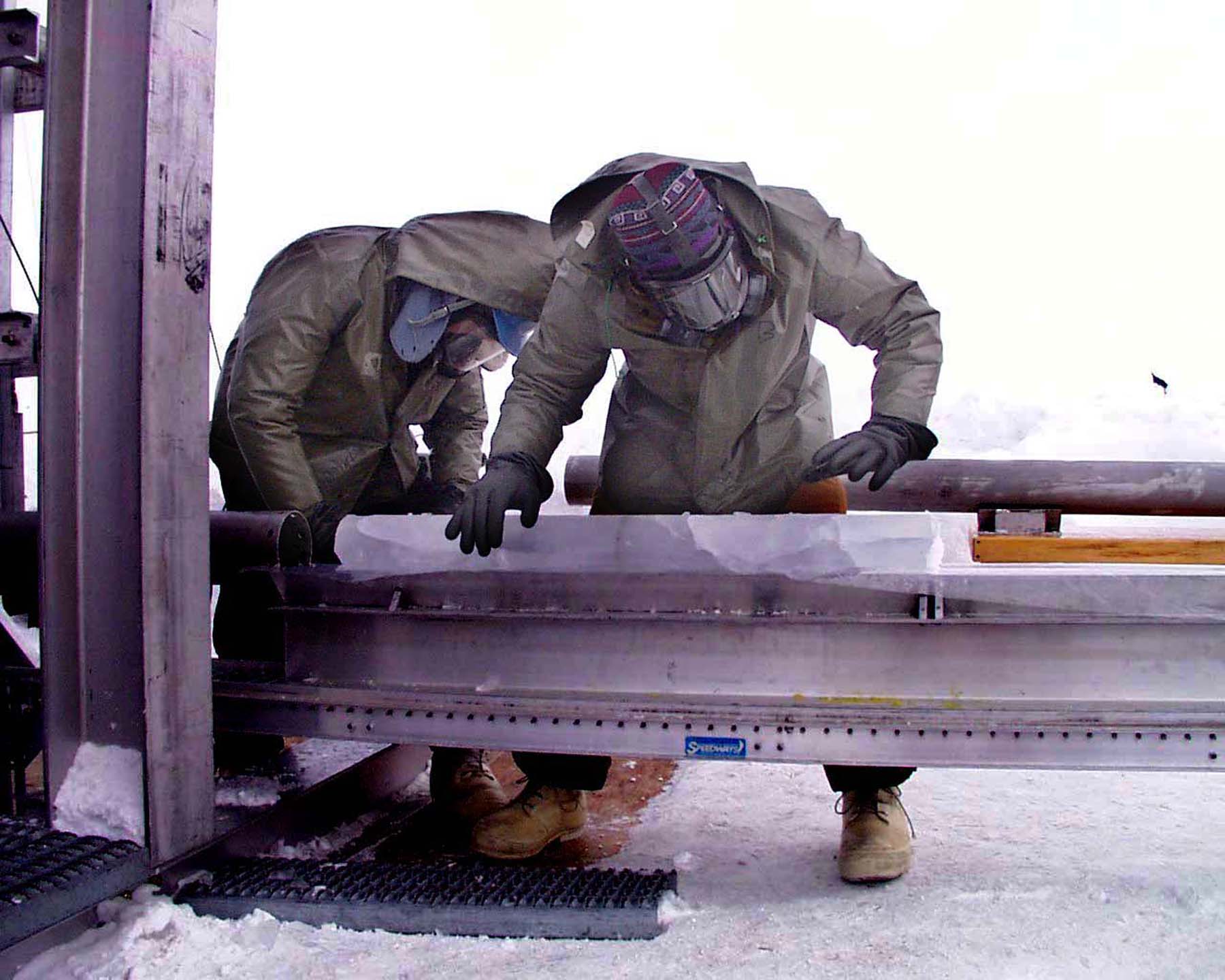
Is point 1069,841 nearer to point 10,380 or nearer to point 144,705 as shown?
point 144,705

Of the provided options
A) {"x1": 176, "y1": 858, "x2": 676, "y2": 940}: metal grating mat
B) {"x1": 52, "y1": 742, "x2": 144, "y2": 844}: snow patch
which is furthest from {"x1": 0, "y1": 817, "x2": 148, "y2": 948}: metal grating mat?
{"x1": 176, "y1": 858, "x2": 676, "y2": 940}: metal grating mat

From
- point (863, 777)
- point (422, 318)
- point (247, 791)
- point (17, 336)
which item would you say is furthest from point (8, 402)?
point (863, 777)

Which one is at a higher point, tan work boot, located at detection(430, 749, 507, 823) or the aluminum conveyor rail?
the aluminum conveyor rail

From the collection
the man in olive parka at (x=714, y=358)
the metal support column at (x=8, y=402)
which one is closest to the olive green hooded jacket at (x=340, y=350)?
the man in olive parka at (x=714, y=358)

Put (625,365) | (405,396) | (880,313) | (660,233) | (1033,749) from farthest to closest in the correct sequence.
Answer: (405,396) → (625,365) → (880,313) → (660,233) → (1033,749)

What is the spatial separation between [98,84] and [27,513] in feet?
3.61

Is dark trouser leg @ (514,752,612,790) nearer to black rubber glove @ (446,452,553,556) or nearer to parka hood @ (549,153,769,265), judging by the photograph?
black rubber glove @ (446,452,553,556)

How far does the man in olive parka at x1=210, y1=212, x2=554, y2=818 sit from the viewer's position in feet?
9.39

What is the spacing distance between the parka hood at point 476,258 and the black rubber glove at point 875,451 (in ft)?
3.49

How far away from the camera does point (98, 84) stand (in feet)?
6.12

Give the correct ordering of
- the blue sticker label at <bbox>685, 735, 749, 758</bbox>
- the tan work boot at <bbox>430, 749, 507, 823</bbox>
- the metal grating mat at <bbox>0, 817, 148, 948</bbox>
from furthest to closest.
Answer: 1. the tan work boot at <bbox>430, 749, 507, 823</bbox>
2. the blue sticker label at <bbox>685, 735, 749, 758</bbox>
3. the metal grating mat at <bbox>0, 817, 148, 948</bbox>

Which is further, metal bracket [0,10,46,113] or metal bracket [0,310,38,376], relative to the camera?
metal bracket [0,10,46,113]

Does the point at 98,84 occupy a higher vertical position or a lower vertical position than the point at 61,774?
higher

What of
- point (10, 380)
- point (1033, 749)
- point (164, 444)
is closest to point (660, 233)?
point (164, 444)
